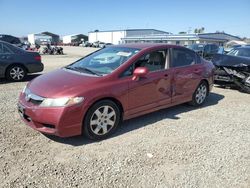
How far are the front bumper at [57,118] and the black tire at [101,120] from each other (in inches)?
5.7

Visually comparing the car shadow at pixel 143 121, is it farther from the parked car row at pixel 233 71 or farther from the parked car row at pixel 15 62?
the parked car row at pixel 15 62

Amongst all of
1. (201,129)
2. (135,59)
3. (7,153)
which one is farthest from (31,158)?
(201,129)

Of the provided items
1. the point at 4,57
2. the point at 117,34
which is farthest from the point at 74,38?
the point at 4,57

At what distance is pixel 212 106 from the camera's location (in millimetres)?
6309

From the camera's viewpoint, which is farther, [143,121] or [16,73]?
[16,73]

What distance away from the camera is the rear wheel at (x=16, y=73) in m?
8.70

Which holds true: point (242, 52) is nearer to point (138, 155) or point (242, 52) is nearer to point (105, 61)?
point (105, 61)

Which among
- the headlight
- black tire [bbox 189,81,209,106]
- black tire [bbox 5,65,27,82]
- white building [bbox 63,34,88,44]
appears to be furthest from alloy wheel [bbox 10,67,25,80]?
white building [bbox 63,34,88,44]

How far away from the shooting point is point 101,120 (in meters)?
4.08

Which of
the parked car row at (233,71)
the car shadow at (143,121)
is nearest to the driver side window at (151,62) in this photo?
the car shadow at (143,121)

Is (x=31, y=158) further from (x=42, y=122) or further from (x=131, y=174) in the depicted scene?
(x=131, y=174)

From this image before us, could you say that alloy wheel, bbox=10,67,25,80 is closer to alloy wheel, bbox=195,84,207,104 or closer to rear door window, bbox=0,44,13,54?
rear door window, bbox=0,44,13,54

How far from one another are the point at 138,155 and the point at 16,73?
266 inches

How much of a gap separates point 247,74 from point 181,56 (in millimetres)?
3335
